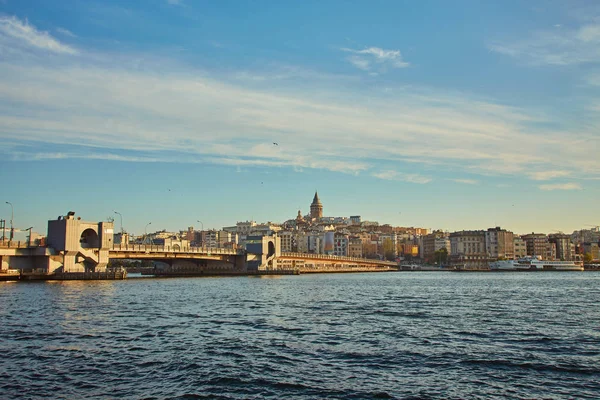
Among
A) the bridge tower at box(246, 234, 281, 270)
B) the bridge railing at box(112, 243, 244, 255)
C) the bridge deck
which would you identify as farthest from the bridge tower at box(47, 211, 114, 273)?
the bridge tower at box(246, 234, 281, 270)

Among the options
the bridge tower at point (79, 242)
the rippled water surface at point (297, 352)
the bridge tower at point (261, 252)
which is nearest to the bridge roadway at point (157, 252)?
the bridge tower at point (79, 242)

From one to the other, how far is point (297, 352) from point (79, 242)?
7436 centimetres

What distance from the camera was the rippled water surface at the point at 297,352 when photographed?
70.6ft

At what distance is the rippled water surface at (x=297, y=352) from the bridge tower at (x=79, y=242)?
147 feet

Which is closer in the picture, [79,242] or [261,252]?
[79,242]

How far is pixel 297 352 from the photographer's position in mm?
28250

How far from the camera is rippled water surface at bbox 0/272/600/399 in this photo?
21531mm

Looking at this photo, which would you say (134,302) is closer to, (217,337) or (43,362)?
(217,337)

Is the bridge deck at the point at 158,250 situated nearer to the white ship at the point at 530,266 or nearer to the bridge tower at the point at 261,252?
the bridge tower at the point at 261,252

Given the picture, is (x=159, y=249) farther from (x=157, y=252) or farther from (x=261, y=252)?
(x=261, y=252)

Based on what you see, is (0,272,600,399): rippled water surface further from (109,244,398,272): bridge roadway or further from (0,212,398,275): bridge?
(109,244,398,272): bridge roadway

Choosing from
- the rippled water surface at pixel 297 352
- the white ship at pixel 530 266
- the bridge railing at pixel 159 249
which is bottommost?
the rippled water surface at pixel 297 352

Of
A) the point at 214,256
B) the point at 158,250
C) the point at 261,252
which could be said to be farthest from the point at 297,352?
the point at 261,252

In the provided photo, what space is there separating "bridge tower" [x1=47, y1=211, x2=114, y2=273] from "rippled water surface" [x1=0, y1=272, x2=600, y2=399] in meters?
44.9
